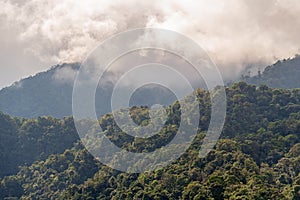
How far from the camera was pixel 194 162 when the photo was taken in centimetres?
4794

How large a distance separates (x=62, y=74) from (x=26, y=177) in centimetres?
12169

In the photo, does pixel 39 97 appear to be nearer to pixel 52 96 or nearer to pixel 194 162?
pixel 52 96

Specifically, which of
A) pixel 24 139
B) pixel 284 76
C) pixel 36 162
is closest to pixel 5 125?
pixel 24 139

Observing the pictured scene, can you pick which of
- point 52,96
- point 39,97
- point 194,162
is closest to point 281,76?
point 52,96

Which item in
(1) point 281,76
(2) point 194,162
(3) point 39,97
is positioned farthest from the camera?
(3) point 39,97

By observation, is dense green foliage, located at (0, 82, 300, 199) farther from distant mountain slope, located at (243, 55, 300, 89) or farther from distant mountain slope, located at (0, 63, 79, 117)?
distant mountain slope, located at (0, 63, 79, 117)

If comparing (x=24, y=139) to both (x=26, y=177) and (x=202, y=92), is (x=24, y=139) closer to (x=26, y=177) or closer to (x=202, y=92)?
(x=26, y=177)

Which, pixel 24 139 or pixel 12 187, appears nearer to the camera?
pixel 12 187

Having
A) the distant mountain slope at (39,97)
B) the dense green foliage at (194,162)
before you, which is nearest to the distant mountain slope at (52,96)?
the distant mountain slope at (39,97)

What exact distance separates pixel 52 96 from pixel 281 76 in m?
82.1

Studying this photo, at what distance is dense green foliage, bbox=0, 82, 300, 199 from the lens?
136 feet

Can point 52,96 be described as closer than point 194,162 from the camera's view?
No

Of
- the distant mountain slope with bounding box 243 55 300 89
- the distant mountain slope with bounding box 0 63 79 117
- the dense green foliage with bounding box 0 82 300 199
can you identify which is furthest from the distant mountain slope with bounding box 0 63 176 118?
the dense green foliage with bounding box 0 82 300 199

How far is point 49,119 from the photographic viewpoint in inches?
3425
